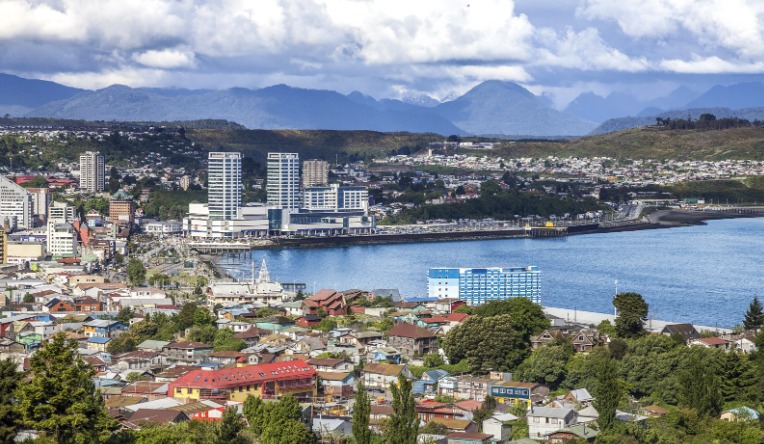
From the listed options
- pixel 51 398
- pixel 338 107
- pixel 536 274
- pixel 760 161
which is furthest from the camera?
pixel 338 107

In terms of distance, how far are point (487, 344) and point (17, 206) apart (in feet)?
73.5

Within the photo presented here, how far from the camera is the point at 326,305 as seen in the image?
17141 millimetres

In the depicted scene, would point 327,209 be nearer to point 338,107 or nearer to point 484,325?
point 484,325

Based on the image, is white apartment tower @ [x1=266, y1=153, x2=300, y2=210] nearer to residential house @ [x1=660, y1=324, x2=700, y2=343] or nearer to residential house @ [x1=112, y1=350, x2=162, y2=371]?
residential house @ [x1=660, y1=324, x2=700, y2=343]

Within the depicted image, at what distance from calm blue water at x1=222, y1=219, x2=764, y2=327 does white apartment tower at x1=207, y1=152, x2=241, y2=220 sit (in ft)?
10.3

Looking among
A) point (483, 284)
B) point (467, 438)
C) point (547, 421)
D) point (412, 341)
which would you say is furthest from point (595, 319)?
point (467, 438)

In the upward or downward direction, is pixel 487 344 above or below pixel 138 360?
above

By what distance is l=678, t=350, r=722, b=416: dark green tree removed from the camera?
1093 cm

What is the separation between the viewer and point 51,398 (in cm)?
795

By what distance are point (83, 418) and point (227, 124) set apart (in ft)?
242

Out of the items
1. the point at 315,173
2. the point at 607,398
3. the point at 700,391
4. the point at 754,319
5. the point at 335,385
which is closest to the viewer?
the point at 607,398

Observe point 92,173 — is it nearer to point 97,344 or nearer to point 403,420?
point 97,344

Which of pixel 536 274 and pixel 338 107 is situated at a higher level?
pixel 338 107

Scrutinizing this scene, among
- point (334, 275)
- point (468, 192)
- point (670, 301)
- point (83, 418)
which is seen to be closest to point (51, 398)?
point (83, 418)
